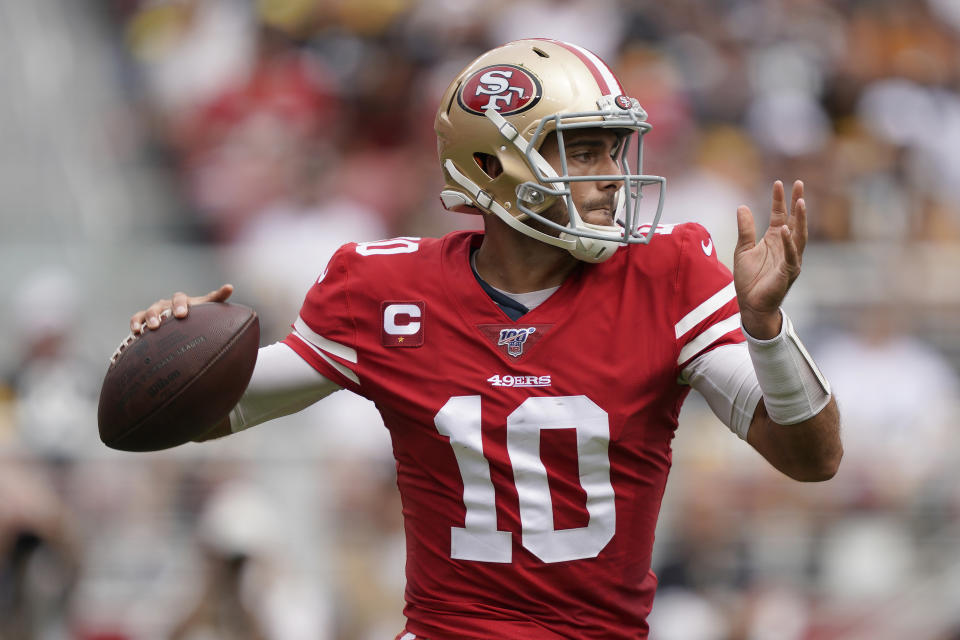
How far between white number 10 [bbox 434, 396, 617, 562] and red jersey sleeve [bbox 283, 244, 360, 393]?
0.36 metres

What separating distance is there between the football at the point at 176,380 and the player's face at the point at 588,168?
746 millimetres

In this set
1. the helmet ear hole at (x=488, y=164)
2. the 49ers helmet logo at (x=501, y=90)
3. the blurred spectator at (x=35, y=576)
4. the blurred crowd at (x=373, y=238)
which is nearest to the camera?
the 49ers helmet logo at (x=501, y=90)

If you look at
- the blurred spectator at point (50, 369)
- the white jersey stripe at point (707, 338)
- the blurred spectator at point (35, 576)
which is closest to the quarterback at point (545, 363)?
the white jersey stripe at point (707, 338)

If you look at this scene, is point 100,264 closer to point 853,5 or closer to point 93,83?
point 93,83

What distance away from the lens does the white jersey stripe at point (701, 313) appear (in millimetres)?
2836

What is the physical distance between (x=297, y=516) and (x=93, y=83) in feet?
12.6

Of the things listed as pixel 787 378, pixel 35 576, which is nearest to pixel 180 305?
pixel 787 378

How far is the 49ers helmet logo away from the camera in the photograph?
298 cm

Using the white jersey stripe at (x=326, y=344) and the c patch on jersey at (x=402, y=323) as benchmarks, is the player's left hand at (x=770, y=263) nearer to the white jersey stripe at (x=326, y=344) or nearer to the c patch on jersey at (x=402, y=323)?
the c patch on jersey at (x=402, y=323)

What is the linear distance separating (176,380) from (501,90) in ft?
3.07

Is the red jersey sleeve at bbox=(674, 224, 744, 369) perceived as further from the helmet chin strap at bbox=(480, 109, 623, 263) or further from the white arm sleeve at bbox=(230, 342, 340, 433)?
the white arm sleeve at bbox=(230, 342, 340, 433)

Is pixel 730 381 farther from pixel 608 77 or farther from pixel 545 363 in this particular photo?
pixel 608 77

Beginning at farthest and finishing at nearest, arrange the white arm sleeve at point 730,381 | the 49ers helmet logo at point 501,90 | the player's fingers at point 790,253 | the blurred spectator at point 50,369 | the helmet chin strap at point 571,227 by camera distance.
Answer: the blurred spectator at point 50,369 < the 49ers helmet logo at point 501,90 < the helmet chin strap at point 571,227 < the white arm sleeve at point 730,381 < the player's fingers at point 790,253

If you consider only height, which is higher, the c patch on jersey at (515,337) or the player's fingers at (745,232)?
the player's fingers at (745,232)
